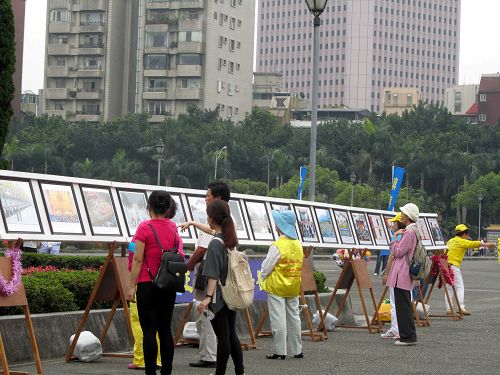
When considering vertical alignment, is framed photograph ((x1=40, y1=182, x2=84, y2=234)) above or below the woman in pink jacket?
above

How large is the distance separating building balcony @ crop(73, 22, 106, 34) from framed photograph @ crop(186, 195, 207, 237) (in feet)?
451

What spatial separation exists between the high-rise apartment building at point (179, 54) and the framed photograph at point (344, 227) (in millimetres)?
128458

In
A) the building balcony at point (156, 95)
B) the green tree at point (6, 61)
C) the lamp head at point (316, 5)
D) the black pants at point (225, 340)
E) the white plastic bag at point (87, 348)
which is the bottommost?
the white plastic bag at point (87, 348)

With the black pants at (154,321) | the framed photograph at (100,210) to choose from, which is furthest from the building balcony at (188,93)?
the black pants at (154,321)

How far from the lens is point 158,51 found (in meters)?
150

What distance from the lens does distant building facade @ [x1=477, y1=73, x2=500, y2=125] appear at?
18138 centimetres

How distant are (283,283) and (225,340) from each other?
3.04 metres

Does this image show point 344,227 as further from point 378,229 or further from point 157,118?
point 157,118

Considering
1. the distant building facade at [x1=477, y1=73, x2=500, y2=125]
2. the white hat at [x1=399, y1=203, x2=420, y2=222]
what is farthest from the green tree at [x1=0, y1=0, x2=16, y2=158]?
the distant building facade at [x1=477, y1=73, x2=500, y2=125]

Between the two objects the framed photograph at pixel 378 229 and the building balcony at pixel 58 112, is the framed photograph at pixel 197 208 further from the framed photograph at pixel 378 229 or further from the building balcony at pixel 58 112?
the building balcony at pixel 58 112

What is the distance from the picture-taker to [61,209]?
1202 cm

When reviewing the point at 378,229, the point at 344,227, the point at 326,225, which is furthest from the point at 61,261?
the point at 326,225

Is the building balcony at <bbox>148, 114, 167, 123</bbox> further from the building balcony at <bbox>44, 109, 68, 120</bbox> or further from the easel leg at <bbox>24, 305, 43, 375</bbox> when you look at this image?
the easel leg at <bbox>24, 305, 43, 375</bbox>

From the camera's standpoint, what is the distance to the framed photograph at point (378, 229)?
66.5 ft
